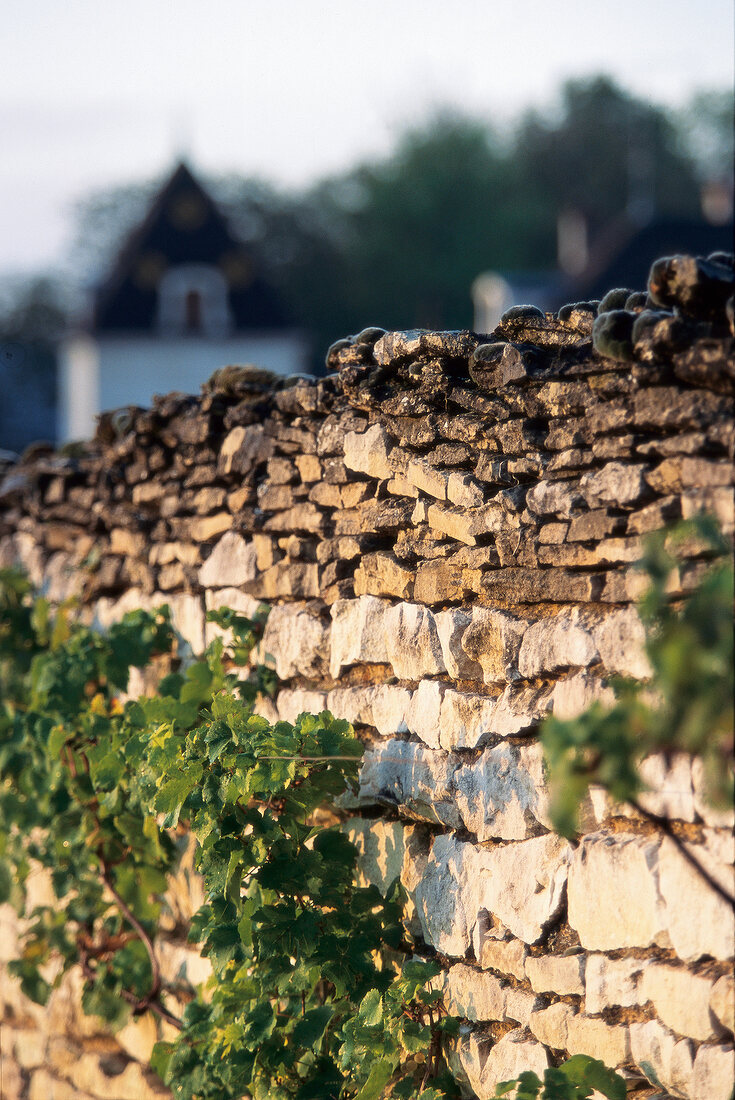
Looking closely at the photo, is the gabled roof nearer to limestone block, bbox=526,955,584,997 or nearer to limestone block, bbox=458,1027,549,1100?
limestone block, bbox=458,1027,549,1100

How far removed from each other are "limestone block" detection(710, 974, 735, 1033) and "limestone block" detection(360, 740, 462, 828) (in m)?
0.76

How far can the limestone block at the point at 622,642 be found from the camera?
2.21 meters

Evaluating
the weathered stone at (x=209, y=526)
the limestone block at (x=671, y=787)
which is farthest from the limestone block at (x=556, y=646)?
the weathered stone at (x=209, y=526)

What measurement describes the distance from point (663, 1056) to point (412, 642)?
105cm

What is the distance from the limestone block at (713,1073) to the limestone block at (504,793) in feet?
1.71

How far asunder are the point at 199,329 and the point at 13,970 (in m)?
23.8

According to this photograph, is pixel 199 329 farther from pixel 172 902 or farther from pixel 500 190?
pixel 172 902

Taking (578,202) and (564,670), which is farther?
(578,202)

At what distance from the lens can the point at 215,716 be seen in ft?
9.86

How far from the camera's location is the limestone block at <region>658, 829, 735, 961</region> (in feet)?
6.72

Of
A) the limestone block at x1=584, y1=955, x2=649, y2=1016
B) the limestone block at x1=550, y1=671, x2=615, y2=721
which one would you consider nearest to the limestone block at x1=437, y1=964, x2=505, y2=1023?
the limestone block at x1=584, y1=955, x2=649, y2=1016

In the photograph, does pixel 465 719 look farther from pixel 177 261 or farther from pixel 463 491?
pixel 177 261

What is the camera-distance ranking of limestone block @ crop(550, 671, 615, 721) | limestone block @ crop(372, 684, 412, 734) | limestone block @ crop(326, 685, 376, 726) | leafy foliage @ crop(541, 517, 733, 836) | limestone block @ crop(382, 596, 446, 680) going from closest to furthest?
leafy foliage @ crop(541, 517, 733, 836) → limestone block @ crop(550, 671, 615, 721) → limestone block @ crop(382, 596, 446, 680) → limestone block @ crop(372, 684, 412, 734) → limestone block @ crop(326, 685, 376, 726)

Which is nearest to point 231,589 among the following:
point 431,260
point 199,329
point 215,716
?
point 215,716
